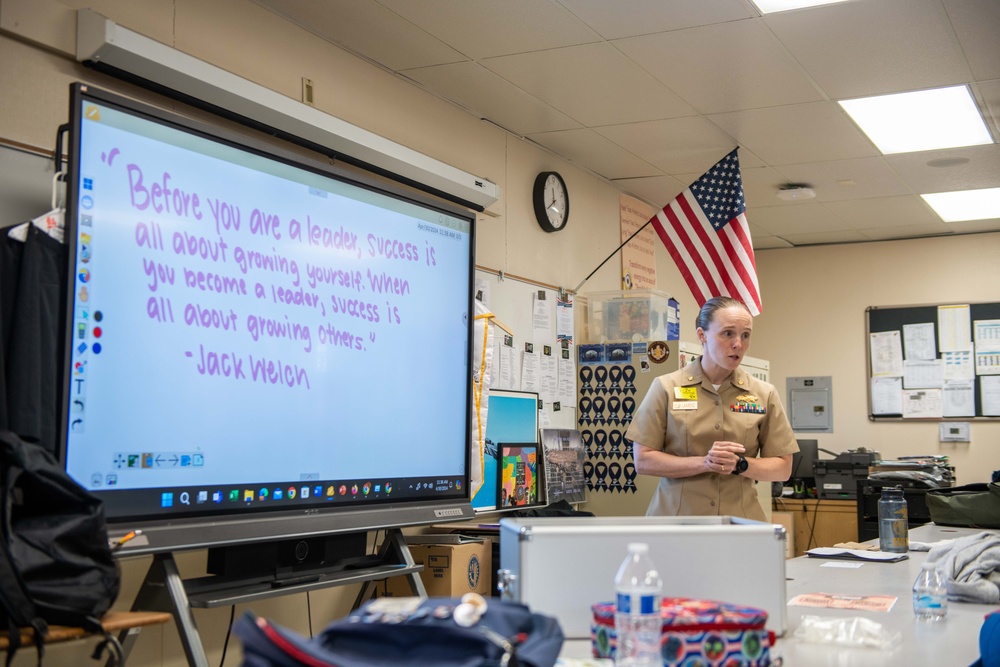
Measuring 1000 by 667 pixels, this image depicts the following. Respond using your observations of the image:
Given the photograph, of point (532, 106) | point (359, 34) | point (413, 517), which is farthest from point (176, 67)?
point (532, 106)

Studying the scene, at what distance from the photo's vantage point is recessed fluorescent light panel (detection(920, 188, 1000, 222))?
19.2ft

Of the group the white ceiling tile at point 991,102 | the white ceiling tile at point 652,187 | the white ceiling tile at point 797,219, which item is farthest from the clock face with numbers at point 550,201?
the white ceiling tile at point 991,102

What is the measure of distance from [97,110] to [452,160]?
2.25m

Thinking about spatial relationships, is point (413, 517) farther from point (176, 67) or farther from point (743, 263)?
point (743, 263)

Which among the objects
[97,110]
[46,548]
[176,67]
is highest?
[176,67]

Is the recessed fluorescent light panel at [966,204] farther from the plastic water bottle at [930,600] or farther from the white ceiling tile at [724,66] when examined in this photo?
the plastic water bottle at [930,600]

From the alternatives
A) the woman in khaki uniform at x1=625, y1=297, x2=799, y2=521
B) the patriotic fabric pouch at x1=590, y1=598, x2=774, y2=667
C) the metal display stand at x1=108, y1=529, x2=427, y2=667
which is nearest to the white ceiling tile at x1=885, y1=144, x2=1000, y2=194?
the woman in khaki uniform at x1=625, y1=297, x2=799, y2=521

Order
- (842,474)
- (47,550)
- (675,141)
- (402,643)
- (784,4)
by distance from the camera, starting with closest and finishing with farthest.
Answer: (402,643)
(47,550)
(784,4)
(675,141)
(842,474)

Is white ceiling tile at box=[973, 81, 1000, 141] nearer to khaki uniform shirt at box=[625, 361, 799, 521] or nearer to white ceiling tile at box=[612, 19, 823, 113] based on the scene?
white ceiling tile at box=[612, 19, 823, 113]

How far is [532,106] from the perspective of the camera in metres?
4.32

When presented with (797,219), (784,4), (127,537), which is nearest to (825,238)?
(797,219)

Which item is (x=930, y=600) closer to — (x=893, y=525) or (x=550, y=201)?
(x=893, y=525)

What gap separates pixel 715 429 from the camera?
10.2 feet

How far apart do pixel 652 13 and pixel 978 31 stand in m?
1.28
